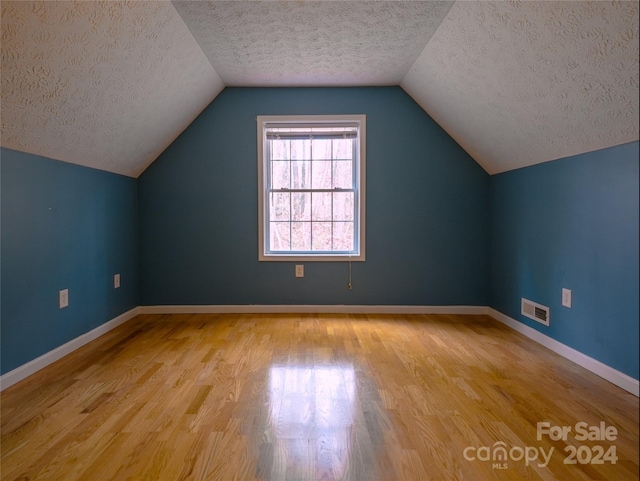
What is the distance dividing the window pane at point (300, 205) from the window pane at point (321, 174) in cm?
15

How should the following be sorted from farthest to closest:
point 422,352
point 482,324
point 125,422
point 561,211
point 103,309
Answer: point 482,324 < point 103,309 < point 422,352 < point 561,211 < point 125,422

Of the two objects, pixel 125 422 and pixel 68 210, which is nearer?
pixel 125 422

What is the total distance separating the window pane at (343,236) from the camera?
138 inches

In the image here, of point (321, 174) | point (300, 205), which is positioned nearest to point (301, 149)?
point (321, 174)

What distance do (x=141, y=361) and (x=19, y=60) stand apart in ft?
6.03

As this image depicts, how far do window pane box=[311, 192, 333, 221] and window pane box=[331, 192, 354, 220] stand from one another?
2.5 inches

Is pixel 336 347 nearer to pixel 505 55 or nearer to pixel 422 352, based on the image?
pixel 422 352

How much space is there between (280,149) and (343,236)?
114cm

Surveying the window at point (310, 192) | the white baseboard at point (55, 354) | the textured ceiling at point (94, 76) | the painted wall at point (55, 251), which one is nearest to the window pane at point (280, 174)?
the window at point (310, 192)

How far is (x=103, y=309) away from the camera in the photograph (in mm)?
2861

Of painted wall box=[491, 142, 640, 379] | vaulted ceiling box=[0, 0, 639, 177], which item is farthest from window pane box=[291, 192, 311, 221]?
painted wall box=[491, 142, 640, 379]

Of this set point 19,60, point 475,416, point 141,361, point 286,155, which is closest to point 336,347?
point 475,416

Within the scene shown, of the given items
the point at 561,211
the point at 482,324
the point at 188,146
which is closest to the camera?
the point at 561,211

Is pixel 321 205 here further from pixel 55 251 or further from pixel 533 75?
pixel 55 251
